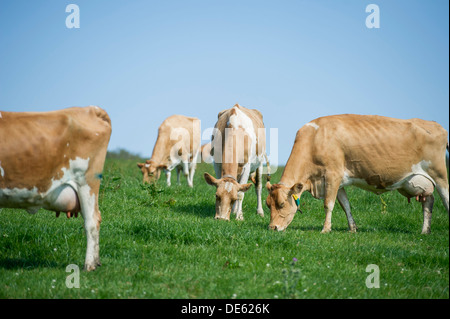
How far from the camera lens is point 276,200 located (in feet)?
31.6

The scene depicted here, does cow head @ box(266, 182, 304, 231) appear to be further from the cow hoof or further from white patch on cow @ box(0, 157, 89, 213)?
white patch on cow @ box(0, 157, 89, 213)

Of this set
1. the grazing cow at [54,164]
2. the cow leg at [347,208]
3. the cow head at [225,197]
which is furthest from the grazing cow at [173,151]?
the grazing cow at [54,164]

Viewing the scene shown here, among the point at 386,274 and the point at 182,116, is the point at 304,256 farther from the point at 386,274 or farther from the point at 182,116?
the point at 182,116

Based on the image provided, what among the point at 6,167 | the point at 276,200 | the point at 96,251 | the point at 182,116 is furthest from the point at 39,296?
the point at 182,116

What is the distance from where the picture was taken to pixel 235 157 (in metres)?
11.4

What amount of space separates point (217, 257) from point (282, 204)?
2.72 meters

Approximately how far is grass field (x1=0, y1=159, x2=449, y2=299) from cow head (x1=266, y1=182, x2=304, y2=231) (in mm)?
307

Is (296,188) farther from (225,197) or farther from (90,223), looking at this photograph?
(90,223)

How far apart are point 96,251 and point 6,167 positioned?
158cm

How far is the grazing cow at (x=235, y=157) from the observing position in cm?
1066

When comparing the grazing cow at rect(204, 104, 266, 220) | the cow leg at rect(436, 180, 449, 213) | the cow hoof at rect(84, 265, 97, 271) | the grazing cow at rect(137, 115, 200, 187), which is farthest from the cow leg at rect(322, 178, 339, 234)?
the grazing cow at rect(137, 115, 200, 187)

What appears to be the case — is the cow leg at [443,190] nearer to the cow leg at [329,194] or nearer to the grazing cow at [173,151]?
the cow leg at [329,194]

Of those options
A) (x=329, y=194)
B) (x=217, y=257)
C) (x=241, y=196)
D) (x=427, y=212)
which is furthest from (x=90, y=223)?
(x=427, y=212)

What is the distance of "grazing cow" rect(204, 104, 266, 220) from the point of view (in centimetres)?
1066
